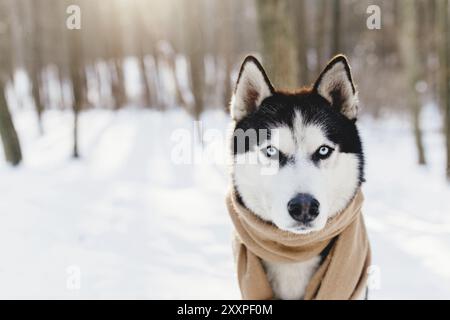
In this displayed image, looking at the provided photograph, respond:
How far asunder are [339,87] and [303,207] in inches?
34.0

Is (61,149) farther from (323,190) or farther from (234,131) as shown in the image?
(323,190)

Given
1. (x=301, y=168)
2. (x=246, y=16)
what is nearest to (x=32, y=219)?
(x=301, y=168)

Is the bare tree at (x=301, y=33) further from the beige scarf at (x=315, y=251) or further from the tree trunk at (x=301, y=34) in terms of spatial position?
the beige scarf at (x=315, y=251)

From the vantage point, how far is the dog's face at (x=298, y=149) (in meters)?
2.19

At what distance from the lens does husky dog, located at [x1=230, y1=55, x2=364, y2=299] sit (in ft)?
7.20

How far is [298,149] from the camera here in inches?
93.9

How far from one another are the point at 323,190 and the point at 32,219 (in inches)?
161

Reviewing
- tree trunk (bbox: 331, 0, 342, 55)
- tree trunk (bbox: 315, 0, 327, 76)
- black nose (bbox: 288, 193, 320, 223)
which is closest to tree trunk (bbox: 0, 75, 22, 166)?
tree trunk (bbox: 331, 0, 342, 55)

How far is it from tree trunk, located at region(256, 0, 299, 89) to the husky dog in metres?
2.81

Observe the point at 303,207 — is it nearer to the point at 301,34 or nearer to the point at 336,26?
the point at 336,26

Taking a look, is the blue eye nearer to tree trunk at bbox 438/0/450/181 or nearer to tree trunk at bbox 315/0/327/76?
tree trunk at bbox 438/0/450/181

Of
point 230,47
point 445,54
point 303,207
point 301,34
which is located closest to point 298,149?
point 303,207

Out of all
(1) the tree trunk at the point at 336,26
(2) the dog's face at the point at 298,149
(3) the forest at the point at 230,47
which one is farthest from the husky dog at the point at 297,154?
(1) the tree trunk at the point at 336,26

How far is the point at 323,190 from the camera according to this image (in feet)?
7.30
